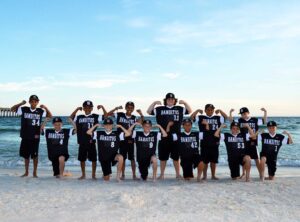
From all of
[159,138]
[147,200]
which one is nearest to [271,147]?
[159,138]

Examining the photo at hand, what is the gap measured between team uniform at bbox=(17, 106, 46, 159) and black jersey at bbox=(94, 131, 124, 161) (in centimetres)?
162

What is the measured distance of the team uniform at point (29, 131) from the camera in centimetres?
924

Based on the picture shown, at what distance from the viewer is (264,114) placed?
9.44m

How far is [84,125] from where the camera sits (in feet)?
30.1

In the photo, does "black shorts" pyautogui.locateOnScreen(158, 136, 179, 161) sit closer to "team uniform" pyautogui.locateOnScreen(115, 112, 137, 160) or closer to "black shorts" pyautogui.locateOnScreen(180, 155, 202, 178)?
"black shorts" pyautogui.locateOnScreen(180, 155, 202, 178)

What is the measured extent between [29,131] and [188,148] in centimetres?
415

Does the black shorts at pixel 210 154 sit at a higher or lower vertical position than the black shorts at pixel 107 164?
higher

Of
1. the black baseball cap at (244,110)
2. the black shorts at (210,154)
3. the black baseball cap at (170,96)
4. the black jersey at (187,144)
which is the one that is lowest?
the black shorts at (210,154)

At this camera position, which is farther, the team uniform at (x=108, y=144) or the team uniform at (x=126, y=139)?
the team uniform at (x=126, y=139)

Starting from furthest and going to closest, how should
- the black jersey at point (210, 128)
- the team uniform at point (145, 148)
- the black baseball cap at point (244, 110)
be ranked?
the black baseball cap at point (244, 110) → the black jersey at point (210, 128) → the team uniform at point (145, 148)

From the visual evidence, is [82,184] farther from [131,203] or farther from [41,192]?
[131,203]

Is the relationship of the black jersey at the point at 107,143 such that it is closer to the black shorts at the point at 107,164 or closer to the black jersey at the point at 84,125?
the black shorts at the point at 107,164

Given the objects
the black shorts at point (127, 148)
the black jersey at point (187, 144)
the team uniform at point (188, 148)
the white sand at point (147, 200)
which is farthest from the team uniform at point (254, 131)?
the black shorts at point (127, 148)

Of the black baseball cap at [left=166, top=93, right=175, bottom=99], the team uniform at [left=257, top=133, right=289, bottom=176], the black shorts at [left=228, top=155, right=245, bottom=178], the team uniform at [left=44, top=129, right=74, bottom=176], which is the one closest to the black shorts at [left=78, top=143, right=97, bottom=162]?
the team uniform at [left=44, top=129, right=74, bottom=176]
